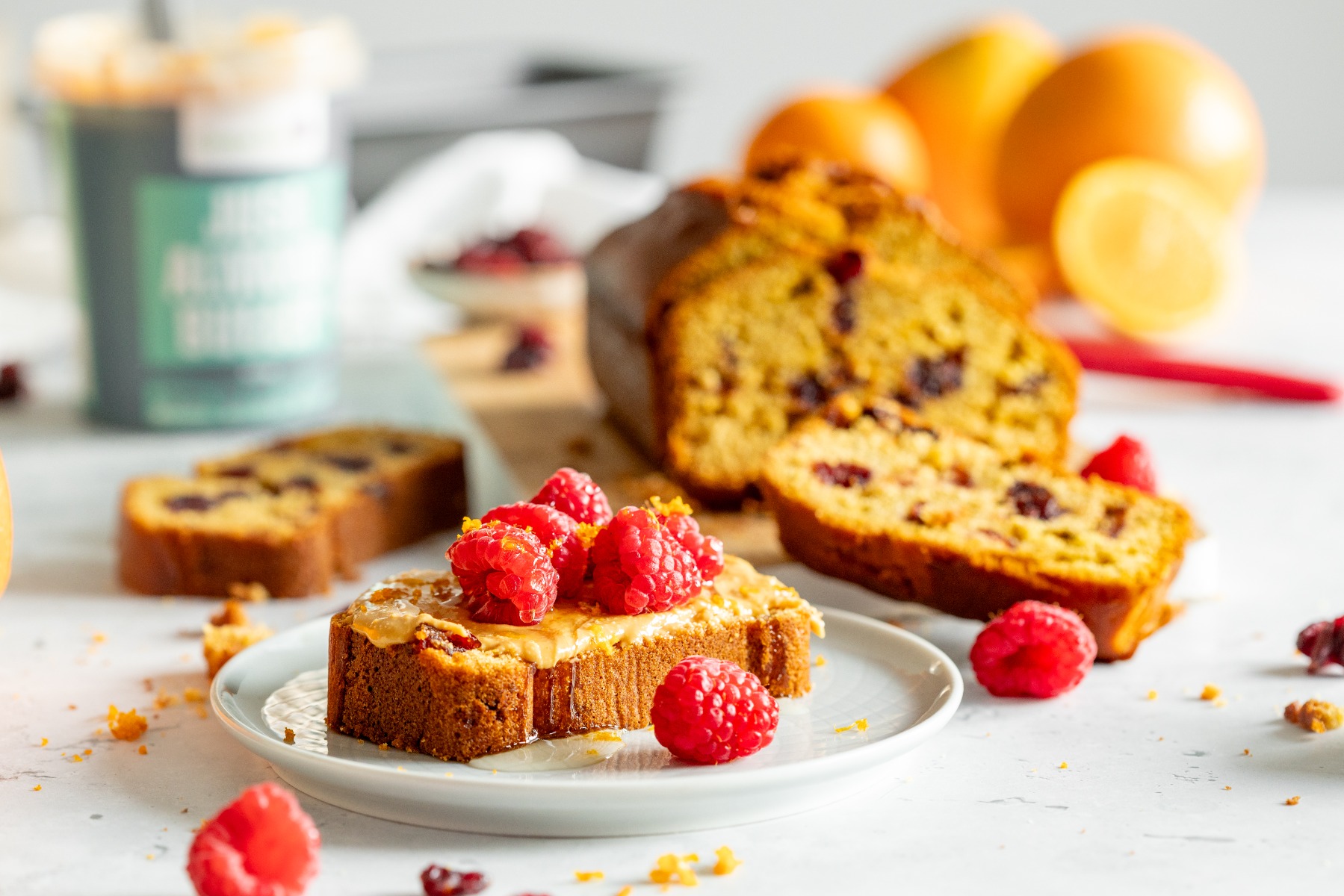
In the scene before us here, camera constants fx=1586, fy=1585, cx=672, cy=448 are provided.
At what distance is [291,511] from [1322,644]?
1751 mm

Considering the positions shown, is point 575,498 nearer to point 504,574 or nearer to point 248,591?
point 504,574

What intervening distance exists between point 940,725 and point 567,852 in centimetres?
48

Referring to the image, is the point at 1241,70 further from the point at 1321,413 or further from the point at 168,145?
the point at 168,145

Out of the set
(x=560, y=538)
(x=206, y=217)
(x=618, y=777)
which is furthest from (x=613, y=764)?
(x=206, y=217)

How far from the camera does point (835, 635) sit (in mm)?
2338

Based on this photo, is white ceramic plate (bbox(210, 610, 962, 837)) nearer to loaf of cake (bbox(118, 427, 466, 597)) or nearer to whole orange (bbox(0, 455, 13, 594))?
whole orange (bbox(0, 455, 13, 594))

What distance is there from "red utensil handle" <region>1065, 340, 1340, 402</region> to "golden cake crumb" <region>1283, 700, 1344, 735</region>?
1922 millimetres

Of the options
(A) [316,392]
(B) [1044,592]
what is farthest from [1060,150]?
(B) [1044,592]

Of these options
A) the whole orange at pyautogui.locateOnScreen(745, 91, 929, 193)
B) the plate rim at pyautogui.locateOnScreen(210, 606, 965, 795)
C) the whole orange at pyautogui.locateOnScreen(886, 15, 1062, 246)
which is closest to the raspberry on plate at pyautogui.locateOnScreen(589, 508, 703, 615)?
the plate rim at pyautogui.locateOnScreen(210, 606, 965, 795)

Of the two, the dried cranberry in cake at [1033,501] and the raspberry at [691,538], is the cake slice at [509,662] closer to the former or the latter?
the raspberry at [691,538]

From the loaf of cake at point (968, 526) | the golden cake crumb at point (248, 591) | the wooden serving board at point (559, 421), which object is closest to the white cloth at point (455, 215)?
the wooden serving board at point (559, 421)

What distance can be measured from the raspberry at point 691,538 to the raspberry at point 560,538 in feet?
0.38

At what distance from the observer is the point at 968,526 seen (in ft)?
8.16

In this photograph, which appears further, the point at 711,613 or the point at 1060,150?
the point at 1060,150
